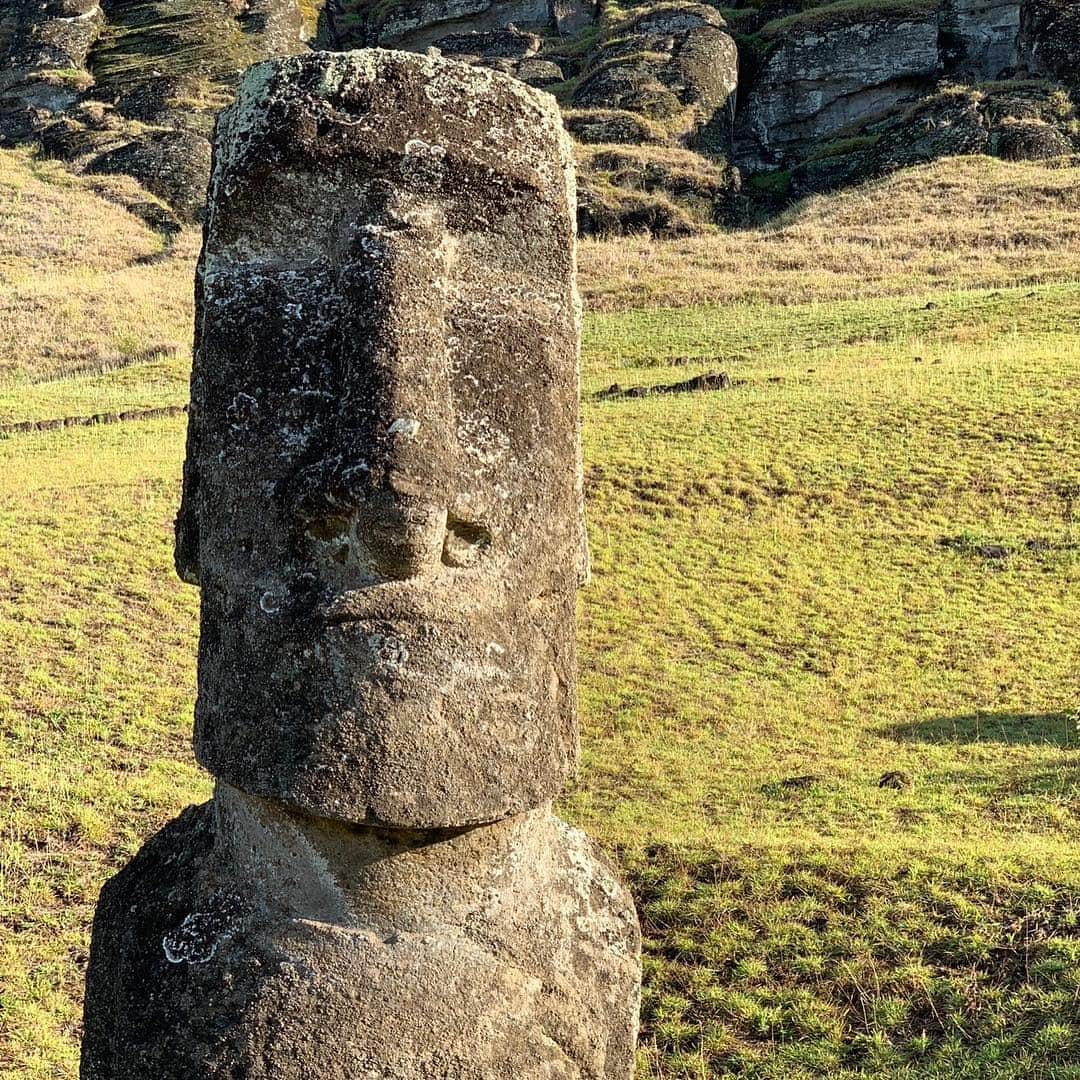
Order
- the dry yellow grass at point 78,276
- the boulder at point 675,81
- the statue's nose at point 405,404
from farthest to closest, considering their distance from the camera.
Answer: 1. the boulder at point 675,81
2. the dry yellow grass at point 78,276
3. the statue's nose at point 405,404

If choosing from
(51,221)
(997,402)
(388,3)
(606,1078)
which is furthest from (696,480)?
(388,3)

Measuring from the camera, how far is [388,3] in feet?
240

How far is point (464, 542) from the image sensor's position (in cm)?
298

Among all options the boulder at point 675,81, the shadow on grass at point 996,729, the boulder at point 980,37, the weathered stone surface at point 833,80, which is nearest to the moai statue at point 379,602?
the shadow on grass at point 996,729

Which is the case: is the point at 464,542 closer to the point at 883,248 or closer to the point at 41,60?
the point at 883,248

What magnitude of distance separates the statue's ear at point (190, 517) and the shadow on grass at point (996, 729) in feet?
29.0

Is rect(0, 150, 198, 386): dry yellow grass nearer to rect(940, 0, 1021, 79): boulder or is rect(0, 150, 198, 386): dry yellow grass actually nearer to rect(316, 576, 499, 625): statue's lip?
rect(316, 576, 499, 625): statue's lip

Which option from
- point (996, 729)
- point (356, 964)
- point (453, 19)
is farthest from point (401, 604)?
point (453, 19)

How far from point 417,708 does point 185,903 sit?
0.87 meters

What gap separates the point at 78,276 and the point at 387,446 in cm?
3554

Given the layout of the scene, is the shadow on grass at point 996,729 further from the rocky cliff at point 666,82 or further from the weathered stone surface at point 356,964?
the rocky cliff at point 666,82

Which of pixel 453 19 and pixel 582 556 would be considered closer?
pixel 582 556

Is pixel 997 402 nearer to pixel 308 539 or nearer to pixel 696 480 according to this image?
pixel 696 480

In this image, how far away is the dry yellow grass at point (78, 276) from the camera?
28750 mm
